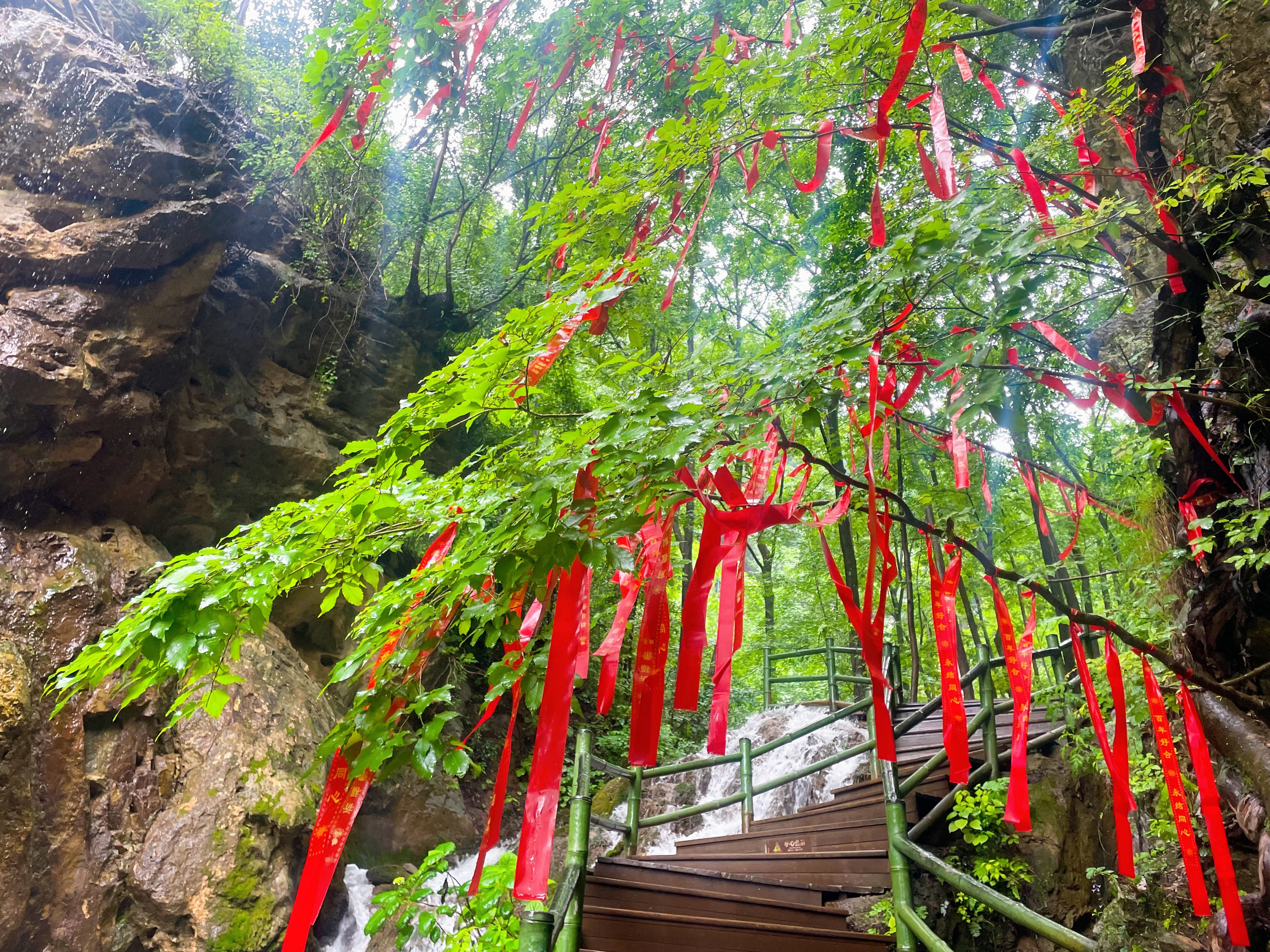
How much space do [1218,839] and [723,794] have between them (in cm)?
650

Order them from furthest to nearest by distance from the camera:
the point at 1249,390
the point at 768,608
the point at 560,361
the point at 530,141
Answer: the point at 768,608
the point at 530,141
the point at 560,361
the point at 1249,390

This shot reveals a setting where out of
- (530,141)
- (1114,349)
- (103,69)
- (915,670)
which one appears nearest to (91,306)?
(103,69)

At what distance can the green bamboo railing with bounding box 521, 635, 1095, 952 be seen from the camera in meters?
1.79

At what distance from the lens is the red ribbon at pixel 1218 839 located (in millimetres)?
1646

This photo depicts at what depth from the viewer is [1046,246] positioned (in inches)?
58.2

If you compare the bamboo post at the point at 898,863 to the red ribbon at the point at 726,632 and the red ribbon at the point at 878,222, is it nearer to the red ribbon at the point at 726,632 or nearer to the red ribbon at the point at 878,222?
the red ribbon at the point at 726,632

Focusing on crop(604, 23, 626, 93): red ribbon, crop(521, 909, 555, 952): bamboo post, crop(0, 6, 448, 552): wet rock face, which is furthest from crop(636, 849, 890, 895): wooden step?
crop(0, 6, 448, 552): wet rock face

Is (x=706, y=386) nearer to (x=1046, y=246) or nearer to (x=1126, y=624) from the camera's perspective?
(x=1046, y=246)

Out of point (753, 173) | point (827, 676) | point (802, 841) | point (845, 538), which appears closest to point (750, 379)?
point (753, 173)

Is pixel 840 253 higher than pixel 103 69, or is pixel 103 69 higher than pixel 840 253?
pixel 103 69

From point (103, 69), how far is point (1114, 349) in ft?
26.7

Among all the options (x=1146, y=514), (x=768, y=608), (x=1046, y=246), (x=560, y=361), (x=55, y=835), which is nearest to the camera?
(x=1046, y=246)

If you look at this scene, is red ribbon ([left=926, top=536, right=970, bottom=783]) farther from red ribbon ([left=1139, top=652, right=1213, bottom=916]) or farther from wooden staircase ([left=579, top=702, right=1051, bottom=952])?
wooden staircase ([left=579, top=702, right=1051, bottom=952])

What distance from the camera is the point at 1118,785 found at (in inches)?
72.6
